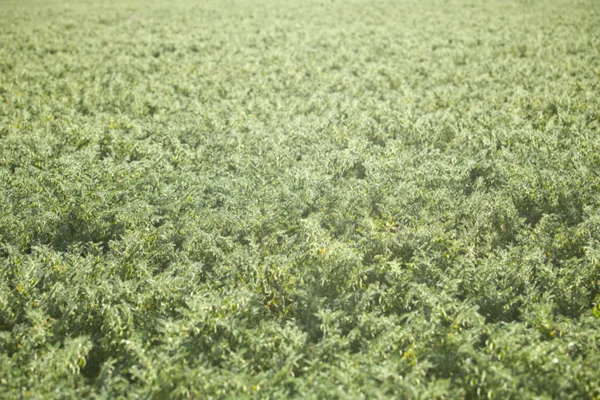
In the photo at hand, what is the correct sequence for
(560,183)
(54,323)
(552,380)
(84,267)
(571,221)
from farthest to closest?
(560,183), (571,221), (84,267), (54,323), (552,380)

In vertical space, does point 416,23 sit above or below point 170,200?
above

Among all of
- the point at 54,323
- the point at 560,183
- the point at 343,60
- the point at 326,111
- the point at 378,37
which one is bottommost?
the point at 54,323

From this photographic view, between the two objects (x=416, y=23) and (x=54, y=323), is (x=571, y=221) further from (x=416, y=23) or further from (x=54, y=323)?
(x=416, y=23)

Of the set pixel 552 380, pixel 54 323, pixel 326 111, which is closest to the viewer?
pixel 552 380

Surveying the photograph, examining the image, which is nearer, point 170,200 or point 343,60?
point 170,200

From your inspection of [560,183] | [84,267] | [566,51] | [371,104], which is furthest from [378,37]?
[84,267]

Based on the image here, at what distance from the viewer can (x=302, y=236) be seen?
204 inches

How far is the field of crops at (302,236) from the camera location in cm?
346

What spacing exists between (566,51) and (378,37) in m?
6.40

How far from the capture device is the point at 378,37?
15.9 m

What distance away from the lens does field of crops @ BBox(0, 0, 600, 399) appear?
3.46 metres

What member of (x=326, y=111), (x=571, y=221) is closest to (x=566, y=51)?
(x=326, y=111)

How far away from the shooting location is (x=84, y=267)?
177 inches

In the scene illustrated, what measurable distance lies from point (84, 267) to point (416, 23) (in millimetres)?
17635
